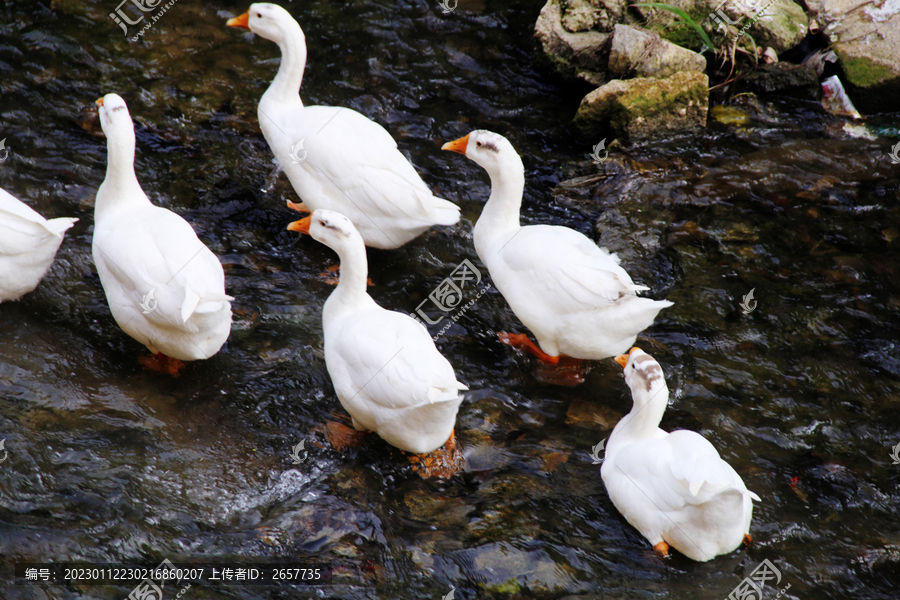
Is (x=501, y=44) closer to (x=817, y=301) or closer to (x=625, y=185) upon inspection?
(x=625, y=185)

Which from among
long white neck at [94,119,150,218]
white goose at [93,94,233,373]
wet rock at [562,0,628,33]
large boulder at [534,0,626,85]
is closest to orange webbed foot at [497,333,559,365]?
white goose at [93,94,233,373]

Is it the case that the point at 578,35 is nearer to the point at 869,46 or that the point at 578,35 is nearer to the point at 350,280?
the point at 869,46

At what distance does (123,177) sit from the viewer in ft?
15.2

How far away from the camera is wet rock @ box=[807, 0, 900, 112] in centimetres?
723

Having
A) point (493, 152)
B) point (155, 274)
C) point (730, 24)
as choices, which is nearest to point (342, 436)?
point (155, 274)

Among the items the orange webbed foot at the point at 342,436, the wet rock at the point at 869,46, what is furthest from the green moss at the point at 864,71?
the orange webbed foot at the point at 342,436

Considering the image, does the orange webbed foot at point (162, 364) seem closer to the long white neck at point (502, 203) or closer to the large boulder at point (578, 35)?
the long white neck at point (502, 203)

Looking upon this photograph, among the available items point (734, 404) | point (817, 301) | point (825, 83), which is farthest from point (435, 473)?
point (825, 83)

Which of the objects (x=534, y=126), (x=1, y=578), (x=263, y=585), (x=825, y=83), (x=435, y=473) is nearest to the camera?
(x=1, y=578)

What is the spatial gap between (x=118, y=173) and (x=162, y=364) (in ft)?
4.57

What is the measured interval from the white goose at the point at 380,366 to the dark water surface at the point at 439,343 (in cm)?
36

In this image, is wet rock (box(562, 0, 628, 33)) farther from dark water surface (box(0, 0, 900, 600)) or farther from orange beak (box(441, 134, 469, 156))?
orange beak (box(441, 134, 469, 156))

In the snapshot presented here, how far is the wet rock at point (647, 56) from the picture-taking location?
22.6 feet

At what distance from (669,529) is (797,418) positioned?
155 cm
